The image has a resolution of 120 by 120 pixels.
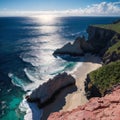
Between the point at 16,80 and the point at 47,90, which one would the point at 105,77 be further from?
the point at 16,80

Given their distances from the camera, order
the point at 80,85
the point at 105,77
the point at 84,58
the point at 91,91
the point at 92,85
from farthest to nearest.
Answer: the point at 84,58 → the point at 80,85 → the point at 105,77 → the point at 91,91 → the point at 92,85

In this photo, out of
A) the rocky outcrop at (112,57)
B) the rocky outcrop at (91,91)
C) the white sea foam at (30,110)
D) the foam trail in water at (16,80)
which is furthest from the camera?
the rocky outcrop at (112,57)

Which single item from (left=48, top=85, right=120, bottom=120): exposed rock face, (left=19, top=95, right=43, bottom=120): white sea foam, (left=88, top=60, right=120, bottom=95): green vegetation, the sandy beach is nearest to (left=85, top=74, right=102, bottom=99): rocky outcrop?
(left=88, top=60, right=120, bottom=95): green vegetation

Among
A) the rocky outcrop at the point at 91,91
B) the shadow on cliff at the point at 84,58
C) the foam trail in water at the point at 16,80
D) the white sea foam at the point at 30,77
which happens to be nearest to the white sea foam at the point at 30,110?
the rocky outcrop at the point at 91,91

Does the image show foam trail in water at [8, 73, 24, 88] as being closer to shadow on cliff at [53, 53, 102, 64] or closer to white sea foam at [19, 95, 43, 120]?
white sea foam at [19, 95, 43, 120]

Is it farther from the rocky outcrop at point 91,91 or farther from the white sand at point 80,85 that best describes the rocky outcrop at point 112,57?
the rocky outcrop at point 91,91

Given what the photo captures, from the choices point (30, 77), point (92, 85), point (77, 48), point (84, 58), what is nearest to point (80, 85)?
point (92, 85)
